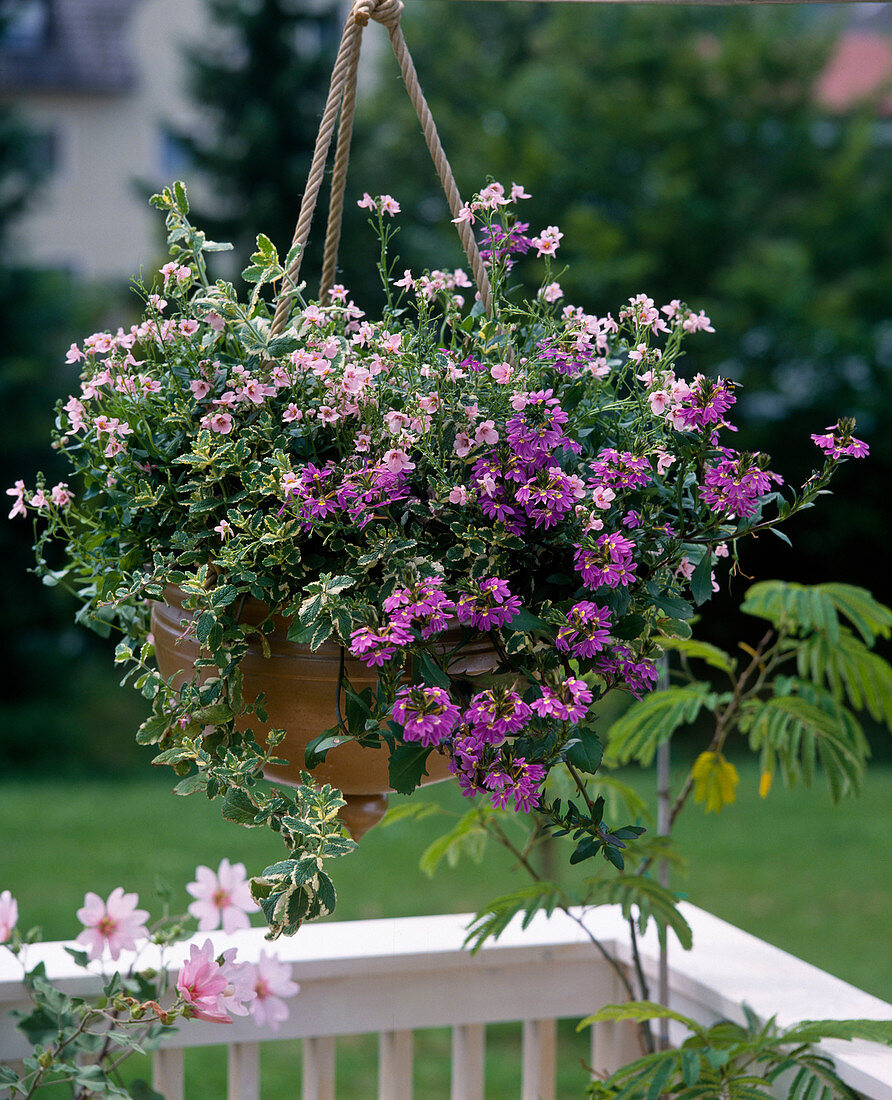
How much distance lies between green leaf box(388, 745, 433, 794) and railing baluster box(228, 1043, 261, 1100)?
0.63 m

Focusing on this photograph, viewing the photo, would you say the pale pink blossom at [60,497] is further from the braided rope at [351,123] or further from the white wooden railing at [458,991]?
the white wooden railing at [458,991]

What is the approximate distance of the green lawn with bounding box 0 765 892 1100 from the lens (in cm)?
371

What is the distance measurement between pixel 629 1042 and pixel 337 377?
3.18 feet

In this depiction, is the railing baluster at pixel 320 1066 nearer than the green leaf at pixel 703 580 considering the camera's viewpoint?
No

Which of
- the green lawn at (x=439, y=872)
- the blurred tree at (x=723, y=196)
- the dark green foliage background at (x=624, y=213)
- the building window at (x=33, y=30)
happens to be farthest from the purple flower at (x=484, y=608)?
the building window at (x=33, y=30)

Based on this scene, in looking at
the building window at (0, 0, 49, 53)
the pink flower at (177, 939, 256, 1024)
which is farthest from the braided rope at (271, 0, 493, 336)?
the building window at (0, 0, 49, 53)

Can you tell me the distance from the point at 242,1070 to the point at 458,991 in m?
0.25

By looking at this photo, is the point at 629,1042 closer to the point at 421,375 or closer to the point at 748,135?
the point at 421,375

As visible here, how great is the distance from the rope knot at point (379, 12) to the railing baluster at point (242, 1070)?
1032 mm

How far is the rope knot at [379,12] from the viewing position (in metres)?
0.87

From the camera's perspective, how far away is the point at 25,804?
499cm

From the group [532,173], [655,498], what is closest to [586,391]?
[655,498]

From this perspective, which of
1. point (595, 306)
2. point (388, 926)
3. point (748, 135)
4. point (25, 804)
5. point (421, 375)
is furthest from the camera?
point (748, 135)

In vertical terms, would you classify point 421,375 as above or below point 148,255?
below
